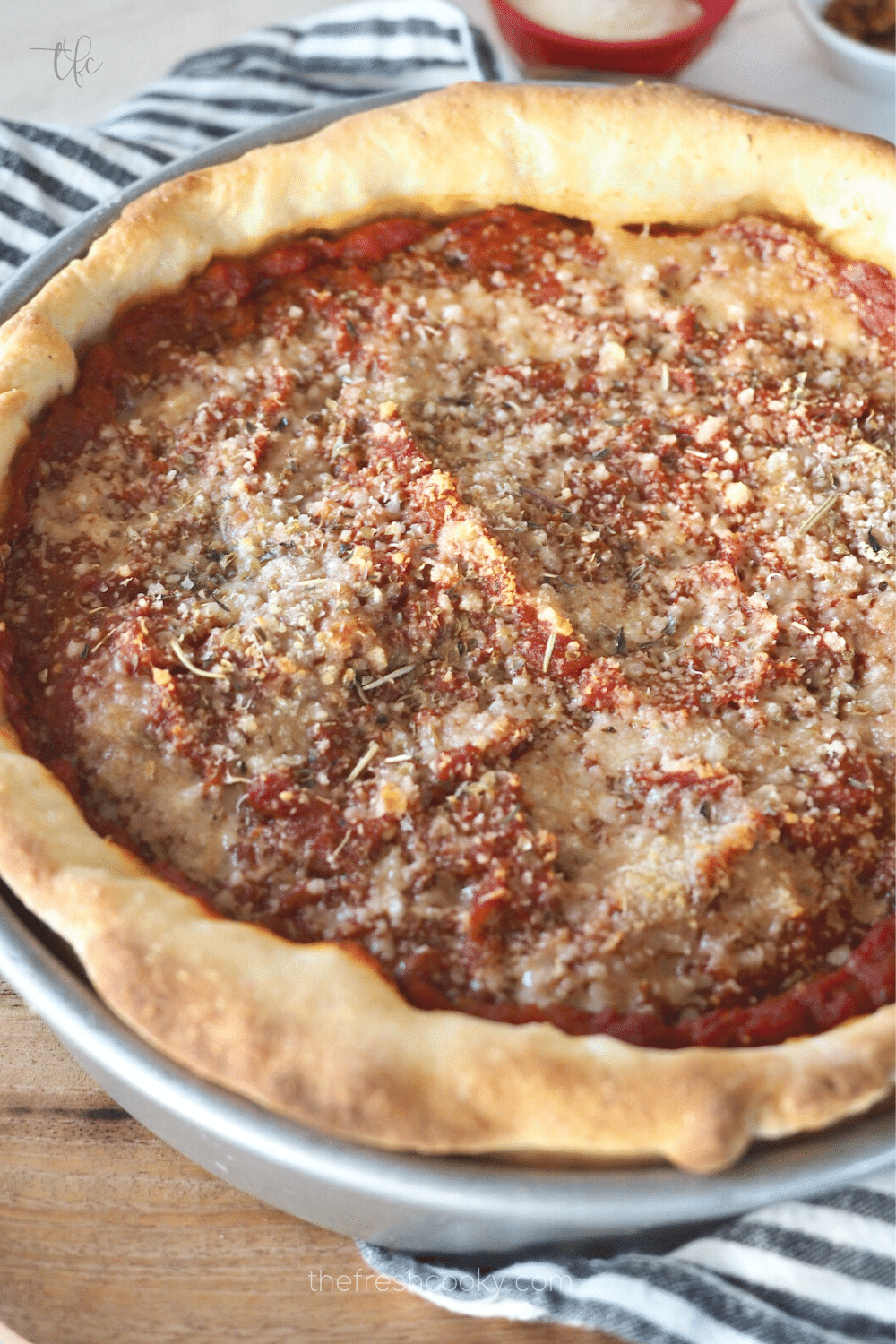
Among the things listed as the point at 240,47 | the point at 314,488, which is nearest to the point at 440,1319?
the point at 314,488

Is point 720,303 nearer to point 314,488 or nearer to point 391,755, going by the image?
point 314,488

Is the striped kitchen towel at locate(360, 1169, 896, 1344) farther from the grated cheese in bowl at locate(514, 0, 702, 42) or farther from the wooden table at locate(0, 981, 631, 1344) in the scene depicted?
the grated cheese in bowl at locate(514, 0, 702, 42)

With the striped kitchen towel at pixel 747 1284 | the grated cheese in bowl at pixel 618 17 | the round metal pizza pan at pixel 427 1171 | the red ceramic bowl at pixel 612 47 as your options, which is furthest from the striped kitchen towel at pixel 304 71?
the striped kitchen towel at pixel 747 1284

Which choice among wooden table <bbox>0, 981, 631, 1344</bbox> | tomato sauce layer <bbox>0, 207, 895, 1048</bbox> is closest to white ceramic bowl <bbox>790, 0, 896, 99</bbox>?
tomato sauce layer <bbox>0, 207, 895, 1048</bbox>

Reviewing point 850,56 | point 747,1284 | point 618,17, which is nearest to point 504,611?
point 747,1284

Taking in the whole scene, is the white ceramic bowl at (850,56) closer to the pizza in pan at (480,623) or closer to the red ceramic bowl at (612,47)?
the red ceramic bowl at (612,47)
